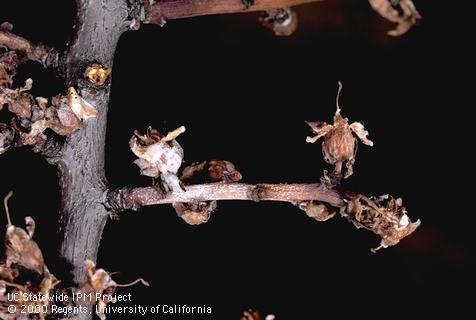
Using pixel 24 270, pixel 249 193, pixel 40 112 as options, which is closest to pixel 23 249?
pixel 24 270

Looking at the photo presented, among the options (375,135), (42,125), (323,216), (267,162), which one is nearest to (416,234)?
(375,135)

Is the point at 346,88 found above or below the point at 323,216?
above

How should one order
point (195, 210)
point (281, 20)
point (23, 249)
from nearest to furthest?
point (23, 249) → point (195, 210) → point (281, 20)

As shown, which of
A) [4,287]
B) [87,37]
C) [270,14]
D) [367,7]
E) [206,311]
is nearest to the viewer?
[4,287]

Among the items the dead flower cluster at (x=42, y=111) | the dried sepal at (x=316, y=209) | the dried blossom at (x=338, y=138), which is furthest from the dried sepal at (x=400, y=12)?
the dead flower cluster at (x=42, y=111)

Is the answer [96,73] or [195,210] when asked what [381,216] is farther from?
[96,73]

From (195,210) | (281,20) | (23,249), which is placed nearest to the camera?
(23,249)

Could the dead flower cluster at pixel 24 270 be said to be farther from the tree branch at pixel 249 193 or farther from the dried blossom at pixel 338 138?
the dried blossom at pixel 338 138

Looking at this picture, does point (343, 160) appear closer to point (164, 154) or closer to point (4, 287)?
point (164, 154)
